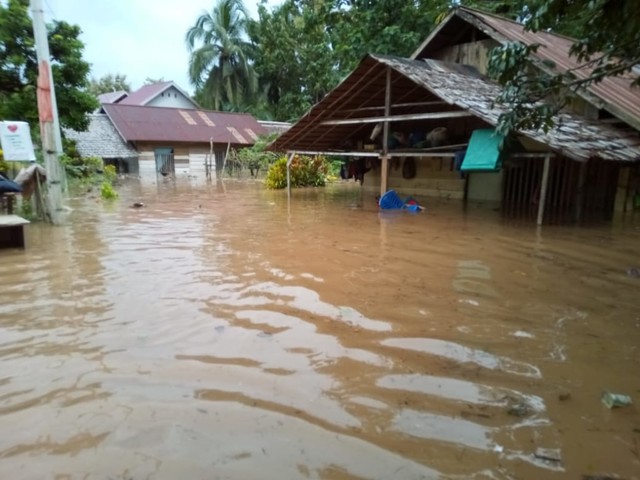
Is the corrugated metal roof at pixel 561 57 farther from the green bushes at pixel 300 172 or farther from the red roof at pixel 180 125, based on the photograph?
the red roof at pixel 180 125

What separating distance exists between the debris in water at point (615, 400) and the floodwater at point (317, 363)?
0.04 m

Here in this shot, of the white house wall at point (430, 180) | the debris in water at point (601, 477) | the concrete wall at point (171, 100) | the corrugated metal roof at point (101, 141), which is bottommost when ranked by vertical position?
the debris in water at point (601, 477)

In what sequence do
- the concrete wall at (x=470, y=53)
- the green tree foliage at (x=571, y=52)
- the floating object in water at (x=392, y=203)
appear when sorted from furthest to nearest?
the concrete wall at (x=470, y=53) → the floating object in water at (x=392, y=203) → the green tree foliage at (x=571, y=52)

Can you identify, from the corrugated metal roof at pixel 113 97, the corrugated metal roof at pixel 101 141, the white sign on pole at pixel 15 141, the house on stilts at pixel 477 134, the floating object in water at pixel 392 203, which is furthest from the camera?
the corrugated metal roof at pixel 113 97

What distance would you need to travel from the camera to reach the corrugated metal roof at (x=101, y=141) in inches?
920

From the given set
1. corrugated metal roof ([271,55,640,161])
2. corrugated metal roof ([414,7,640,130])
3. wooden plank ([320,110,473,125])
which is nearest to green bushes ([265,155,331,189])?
corrugated metal roof ([271,55,640,161])

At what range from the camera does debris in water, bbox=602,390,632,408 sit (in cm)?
240

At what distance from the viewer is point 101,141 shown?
24172 millimetres

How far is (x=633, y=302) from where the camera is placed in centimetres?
400

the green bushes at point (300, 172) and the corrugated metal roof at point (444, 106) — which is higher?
the corrugated metal roof at point (444, 106)

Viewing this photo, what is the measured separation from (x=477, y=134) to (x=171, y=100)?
95.7 feet

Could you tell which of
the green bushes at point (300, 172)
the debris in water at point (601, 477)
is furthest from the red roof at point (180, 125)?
the debris in water at point (601, 477)

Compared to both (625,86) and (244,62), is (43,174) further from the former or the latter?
(244,62)

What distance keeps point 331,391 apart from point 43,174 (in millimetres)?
7317
